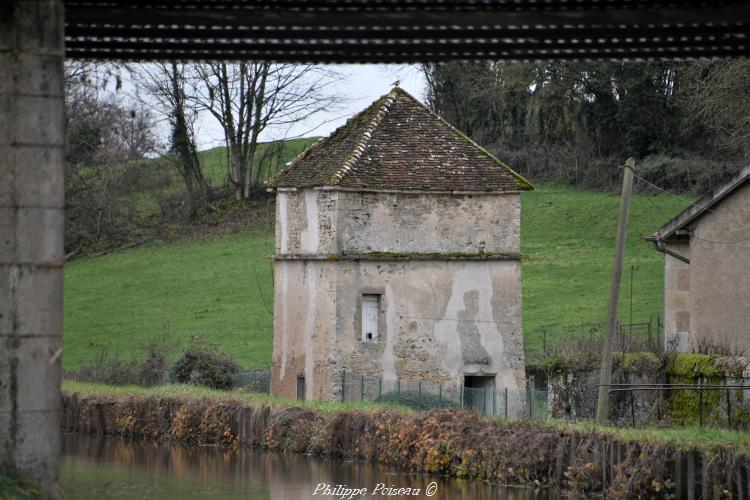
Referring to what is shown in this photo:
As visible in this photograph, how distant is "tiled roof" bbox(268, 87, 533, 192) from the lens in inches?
1241

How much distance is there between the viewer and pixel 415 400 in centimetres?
2994

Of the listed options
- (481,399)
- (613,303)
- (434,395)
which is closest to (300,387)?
(434,395)

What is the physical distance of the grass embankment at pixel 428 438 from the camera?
704 inches

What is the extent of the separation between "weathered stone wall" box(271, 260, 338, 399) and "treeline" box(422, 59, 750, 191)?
17865mm

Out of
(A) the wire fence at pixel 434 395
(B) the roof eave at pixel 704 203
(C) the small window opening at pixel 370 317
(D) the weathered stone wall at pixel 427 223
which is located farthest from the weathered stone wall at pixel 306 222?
(B) the roof eave at pixel 704 203

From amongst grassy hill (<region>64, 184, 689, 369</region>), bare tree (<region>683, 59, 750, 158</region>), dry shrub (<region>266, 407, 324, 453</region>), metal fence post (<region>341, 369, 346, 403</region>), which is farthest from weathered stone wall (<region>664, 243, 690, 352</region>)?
dry shrub (<region>266, 407, 324, 453</region>)

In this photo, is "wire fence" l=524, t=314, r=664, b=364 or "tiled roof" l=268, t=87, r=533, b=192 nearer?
"wire fence" l=524, t=314, r=664, b=364

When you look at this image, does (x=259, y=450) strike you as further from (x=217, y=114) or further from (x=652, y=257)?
(x=217, y=114)

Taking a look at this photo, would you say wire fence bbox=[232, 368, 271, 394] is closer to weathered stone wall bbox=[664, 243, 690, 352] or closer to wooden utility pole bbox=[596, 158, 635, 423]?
weathered stone wall bbox=[664, 243, 690, 352]

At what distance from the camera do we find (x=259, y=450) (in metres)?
26.7

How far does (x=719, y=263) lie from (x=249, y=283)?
80.7ft

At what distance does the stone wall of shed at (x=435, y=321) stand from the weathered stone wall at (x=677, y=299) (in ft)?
13.5

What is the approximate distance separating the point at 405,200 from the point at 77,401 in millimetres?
10000

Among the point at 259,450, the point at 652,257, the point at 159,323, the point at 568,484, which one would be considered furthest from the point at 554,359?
the point at 159,323
